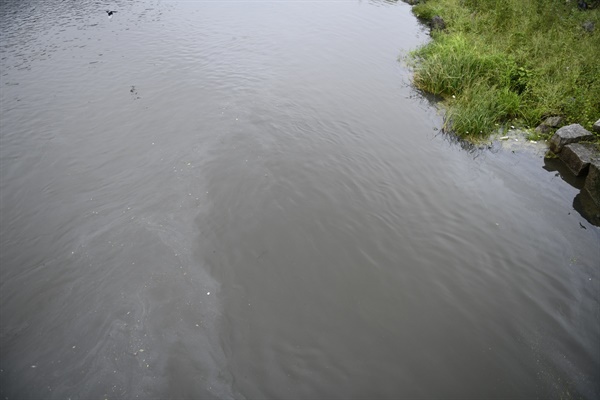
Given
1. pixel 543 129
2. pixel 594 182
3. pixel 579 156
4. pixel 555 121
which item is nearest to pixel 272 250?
pixel 594 182

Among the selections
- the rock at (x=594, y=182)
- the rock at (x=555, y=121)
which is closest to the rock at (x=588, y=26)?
the rock at (x=555, y=121)

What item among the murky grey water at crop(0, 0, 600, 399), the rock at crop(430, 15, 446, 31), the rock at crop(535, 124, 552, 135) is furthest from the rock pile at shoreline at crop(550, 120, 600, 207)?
the rock at crop(430, 15, 446, 31)

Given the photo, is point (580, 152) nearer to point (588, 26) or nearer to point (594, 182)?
point (594, 182)

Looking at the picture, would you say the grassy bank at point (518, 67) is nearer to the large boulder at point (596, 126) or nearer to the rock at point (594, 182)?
the large boulder at point (596, 126)

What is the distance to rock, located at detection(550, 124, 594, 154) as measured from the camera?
8.41 meters

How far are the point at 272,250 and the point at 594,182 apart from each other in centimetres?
720

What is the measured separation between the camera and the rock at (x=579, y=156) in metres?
7.91

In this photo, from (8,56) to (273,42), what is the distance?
9.53 meters

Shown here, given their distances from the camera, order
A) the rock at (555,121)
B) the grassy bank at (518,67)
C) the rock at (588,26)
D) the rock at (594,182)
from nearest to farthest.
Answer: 1. the rock at (594,182)
2. the rock at (555,121)
3. the grassy bank at (518,67)
4. the rock at (588,26)

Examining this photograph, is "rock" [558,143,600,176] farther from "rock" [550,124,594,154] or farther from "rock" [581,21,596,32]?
"rock" [581,21,596,32]

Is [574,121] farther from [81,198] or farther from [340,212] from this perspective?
[81,198]

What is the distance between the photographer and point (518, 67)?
10930mm

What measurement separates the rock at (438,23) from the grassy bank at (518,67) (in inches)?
70.2

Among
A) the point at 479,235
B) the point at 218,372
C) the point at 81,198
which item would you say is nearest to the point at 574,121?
the point at 479,235
